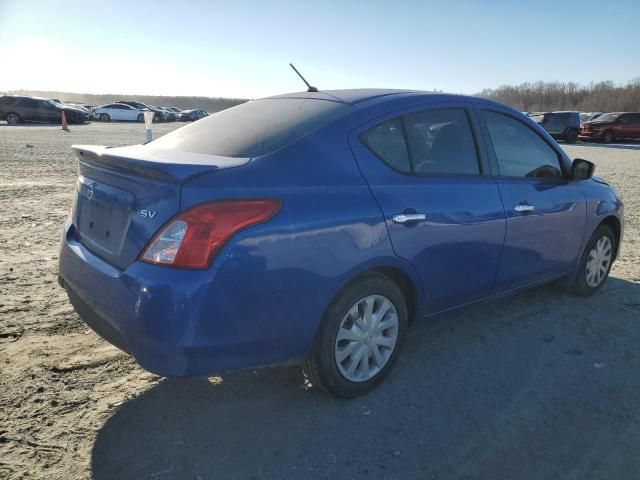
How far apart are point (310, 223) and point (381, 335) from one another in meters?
0.89

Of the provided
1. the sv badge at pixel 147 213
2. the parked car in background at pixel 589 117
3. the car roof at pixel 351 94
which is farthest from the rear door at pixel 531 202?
the parked car in background at pixel 589 117

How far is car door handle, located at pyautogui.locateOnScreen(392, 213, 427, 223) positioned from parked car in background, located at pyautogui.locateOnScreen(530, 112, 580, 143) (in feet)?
84.9

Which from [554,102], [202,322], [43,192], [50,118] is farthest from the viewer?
[554,102]

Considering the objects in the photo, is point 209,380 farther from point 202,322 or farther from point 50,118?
point 50,118

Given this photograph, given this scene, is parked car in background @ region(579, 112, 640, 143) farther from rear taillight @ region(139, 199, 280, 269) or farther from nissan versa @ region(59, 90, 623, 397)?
rear taillight @ region(139, 199, 280, 269)

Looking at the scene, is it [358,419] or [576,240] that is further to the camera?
[576,240]

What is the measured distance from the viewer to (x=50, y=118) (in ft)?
102

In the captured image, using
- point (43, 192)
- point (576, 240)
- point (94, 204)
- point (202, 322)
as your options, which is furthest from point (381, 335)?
point (43, 192)

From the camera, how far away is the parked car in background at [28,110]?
97.7 feet

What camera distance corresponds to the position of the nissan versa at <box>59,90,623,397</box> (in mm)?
2266

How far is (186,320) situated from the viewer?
2.22m

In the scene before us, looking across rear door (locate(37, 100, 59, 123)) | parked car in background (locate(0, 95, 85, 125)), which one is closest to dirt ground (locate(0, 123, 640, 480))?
parked car in background (locate(0, 95, 85, 125))

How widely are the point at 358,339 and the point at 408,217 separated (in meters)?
0.73

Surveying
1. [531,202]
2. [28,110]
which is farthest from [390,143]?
[28,110]
